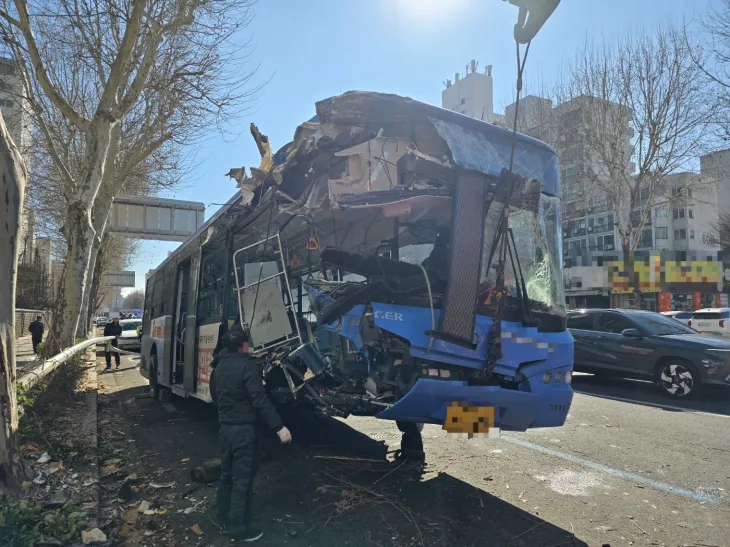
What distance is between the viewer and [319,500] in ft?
15.8

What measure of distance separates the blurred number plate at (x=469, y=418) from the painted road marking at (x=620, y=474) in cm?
210

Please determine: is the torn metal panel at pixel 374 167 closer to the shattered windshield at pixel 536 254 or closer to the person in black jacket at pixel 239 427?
the shattered windshield at pixel 536 254

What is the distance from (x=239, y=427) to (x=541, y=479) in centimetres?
310

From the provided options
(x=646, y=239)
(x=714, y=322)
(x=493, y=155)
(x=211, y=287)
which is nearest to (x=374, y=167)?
(x=493, y=155)

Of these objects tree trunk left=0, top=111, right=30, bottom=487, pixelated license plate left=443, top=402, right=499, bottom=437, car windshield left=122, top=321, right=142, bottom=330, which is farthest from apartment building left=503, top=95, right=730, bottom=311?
car windshield left=122, top=321, right=142, bottom=330

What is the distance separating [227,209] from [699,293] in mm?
47095

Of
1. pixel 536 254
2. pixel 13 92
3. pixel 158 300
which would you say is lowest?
pixel 158 300

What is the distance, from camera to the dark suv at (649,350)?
30.0 ft

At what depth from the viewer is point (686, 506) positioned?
448 centimetres

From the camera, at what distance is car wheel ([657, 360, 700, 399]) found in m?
9.25

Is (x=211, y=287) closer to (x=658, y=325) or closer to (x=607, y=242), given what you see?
(x=658, y=325)

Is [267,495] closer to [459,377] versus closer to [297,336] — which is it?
[297,336]

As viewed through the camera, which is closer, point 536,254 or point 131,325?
point 536,254

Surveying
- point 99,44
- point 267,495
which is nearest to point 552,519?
point 267,495
